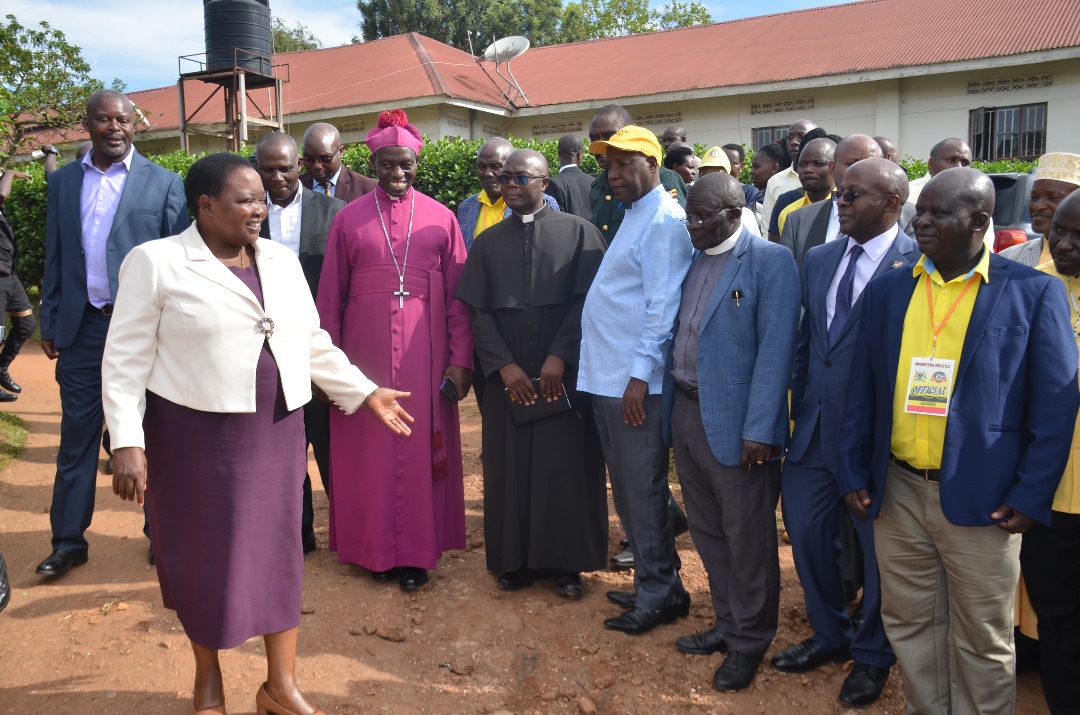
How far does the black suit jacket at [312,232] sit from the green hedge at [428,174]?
6.86 m

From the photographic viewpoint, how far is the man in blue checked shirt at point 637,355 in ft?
13.3

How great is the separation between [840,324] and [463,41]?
106ft

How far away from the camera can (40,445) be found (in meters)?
7.71

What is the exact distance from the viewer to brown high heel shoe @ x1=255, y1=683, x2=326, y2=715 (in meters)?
3.35

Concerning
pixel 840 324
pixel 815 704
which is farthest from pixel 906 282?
pixel 815 704

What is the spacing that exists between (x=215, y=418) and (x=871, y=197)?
2.69m

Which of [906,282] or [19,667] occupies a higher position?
[906,282]

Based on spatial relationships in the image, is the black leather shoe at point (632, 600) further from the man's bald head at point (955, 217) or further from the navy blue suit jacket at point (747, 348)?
the man's bald head at point (955, 217)

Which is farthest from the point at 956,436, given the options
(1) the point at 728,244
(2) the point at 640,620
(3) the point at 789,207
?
(3) the point at 789,207

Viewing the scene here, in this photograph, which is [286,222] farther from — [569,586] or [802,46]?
[802,46]

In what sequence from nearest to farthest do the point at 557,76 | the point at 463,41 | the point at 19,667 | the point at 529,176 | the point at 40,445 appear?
the point at 19,667 → the point at 529,176 → the point at 40,445 → the point at 557,76 → the point at 463,41

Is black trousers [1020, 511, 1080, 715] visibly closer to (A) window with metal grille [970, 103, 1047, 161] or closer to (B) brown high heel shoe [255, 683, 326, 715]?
(B) brown high heel shoe [255, 683, 326, 715]

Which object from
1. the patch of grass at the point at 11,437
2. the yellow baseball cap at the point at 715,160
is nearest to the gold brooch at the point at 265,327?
the patch of grass at the point at 11,437

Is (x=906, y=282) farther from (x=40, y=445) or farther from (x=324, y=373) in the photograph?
(x=40, y=445)
